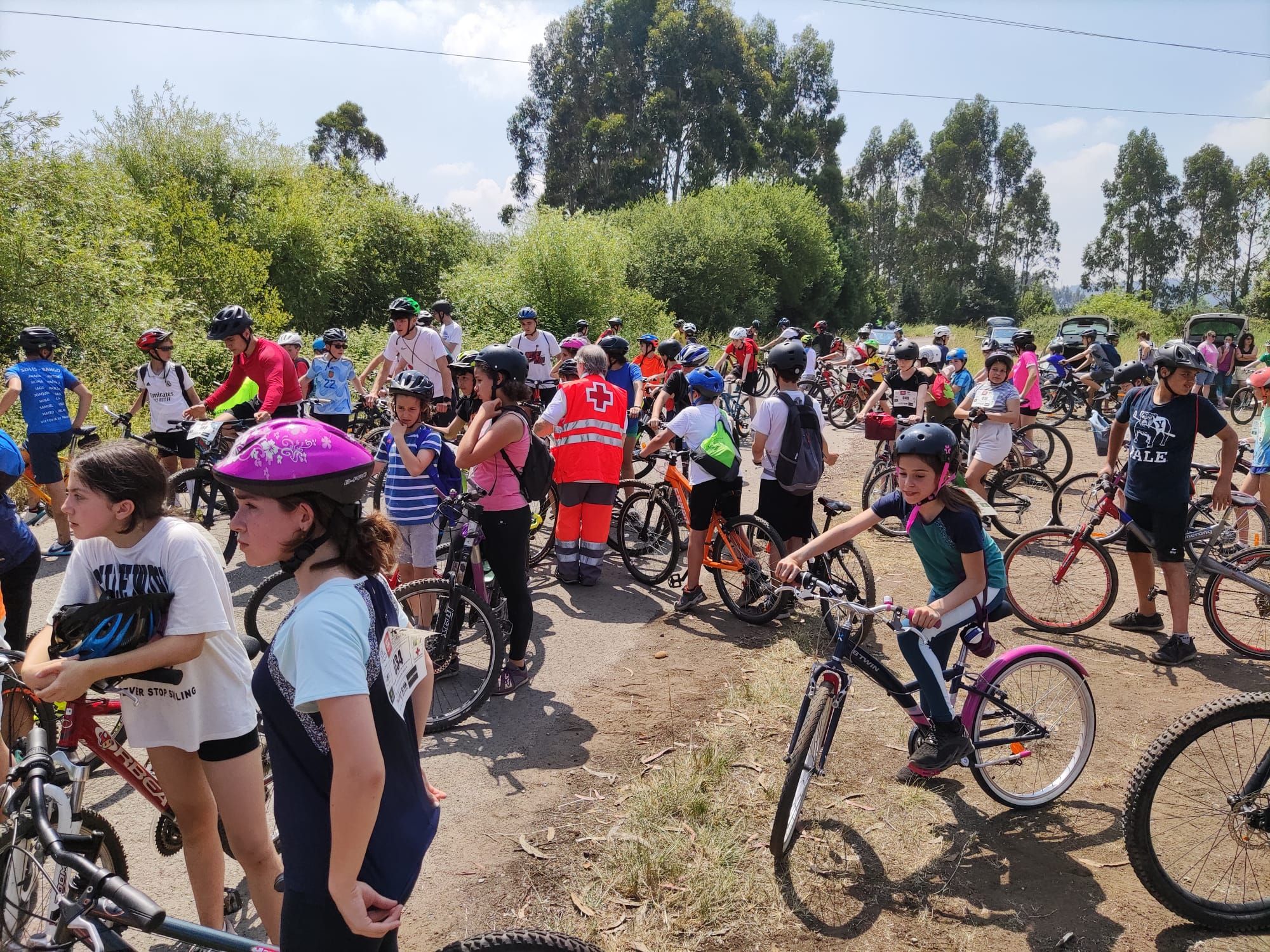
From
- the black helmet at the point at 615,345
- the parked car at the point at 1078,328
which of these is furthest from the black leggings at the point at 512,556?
the parked car at the point at 1078,328

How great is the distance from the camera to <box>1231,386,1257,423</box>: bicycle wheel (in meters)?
19.1

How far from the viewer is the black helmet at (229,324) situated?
7.21 m

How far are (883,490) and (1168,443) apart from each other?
388 centimetres

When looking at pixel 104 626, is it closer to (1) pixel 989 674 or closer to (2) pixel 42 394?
(1) pixel 989 674

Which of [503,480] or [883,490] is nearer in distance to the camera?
[503,480]

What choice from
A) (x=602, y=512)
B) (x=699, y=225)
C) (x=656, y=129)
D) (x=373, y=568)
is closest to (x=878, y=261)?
(x=656, y=129)

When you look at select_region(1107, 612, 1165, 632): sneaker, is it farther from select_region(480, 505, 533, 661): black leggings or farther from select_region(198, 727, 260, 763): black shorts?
select_region(198, 727, 260, 763): black shorts

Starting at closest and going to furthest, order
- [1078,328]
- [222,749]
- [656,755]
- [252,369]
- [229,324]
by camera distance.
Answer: [222,749]
[656,755]
[229,324]
[252,369]
[1078,328]

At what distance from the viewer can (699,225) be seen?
35781 mm

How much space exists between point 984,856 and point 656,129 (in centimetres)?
5571

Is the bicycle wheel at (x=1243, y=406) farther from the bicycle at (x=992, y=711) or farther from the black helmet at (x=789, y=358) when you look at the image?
the bicycle at (x=992, y=711)

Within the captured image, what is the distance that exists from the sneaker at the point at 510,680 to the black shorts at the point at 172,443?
4.99 metres

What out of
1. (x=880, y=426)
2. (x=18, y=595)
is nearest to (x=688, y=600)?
(x=880, y=426)

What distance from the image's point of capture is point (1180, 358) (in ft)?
18.6
